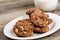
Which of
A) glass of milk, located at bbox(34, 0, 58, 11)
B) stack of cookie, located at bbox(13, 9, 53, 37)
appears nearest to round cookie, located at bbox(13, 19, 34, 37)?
stack of cookie, located at bbox(13, 9, 53, 37)

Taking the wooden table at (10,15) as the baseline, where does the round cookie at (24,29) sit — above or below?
above

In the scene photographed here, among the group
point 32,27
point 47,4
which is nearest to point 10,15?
point 47,4

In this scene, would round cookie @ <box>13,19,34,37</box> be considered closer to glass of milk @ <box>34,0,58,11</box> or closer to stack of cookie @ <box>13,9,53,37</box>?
stack of cookie @ <box>13,9,53,37</box>

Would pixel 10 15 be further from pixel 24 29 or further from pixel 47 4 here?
pixel 24 29

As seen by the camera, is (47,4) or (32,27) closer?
(32,27)

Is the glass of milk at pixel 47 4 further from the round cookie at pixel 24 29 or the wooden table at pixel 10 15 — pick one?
the round cookie at pixel 24 29

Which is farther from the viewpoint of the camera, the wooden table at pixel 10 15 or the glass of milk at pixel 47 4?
the glass of milk at pixel 47 4

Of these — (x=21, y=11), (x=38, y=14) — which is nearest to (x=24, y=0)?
(x=21, y=11)

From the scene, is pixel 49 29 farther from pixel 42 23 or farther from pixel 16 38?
pixel 16 38

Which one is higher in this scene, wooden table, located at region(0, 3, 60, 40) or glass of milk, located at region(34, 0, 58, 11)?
glass of milk, located at region(34, 0, 58, 11)

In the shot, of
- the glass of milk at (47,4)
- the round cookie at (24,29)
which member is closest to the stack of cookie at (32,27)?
the round cookie at (24,29)

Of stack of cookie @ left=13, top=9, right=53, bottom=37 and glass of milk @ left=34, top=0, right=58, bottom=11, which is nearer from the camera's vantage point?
stack of cookie @ left=13, top=9, right=53, bottom=37
